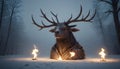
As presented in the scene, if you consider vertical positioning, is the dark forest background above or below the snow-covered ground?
above

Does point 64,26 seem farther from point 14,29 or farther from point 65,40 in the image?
point 14,29

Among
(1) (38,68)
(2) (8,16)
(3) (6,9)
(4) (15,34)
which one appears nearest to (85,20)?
(1) (38,68)

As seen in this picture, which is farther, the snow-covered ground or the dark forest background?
the dark forest background

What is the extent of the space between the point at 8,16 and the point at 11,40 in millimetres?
11614

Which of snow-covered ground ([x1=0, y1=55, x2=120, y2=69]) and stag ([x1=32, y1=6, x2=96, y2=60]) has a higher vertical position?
stag ([x1=32, y1=6, x2=96, y2=60])

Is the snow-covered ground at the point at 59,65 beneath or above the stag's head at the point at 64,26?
beneath

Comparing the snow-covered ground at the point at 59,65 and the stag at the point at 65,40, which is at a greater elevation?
the stag at the point at 65,40

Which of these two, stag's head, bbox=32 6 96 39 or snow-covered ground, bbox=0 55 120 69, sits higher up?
stag's head, bbox=32 6 96 39

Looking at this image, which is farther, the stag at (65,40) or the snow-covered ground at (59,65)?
the stag at (65,40)

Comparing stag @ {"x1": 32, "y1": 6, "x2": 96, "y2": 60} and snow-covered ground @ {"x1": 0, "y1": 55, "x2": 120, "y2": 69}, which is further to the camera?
stag @ {"x1": 32, "y1": 6, "x2": 96, "y2": 60}

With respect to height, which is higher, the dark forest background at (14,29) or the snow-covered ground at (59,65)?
the dark forest background at (14,29)

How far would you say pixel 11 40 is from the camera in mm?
43750

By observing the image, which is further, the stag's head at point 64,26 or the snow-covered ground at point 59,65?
the stag's head at point 64,26

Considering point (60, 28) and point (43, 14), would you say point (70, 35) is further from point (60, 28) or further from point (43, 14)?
point (43, 14)
